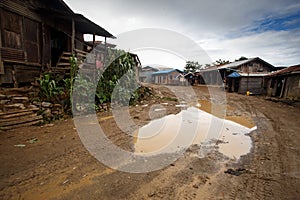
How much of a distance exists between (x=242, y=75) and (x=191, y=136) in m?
16.0

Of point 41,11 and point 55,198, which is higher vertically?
point 41,11

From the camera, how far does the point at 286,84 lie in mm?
12766

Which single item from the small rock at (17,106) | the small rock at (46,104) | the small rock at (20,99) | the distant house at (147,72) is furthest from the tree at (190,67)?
the small rock at (17,106)

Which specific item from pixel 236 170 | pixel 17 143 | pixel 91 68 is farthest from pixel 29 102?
pixel 236 170

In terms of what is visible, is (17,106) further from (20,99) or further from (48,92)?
(48,92)

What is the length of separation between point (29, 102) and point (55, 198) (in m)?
4.86

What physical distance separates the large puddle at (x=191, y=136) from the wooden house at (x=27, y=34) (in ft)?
19.7

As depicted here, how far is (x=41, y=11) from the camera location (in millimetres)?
7695

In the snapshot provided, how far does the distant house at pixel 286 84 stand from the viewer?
1158 centimetres

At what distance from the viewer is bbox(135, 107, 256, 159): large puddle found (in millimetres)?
3691

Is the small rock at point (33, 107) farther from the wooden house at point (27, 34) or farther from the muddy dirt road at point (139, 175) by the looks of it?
the wooden house at point (27, 34)

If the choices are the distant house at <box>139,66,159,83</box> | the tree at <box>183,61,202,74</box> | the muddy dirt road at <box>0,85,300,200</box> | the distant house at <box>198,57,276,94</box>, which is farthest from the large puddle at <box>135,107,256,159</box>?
the tree at <box>183,61,202,74</box>

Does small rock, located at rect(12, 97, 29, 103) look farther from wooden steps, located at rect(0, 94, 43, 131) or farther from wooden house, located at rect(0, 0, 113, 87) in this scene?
wooden house, located at rect(0, 0, 113, 87)

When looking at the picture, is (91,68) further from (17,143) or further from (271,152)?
(271,152)
